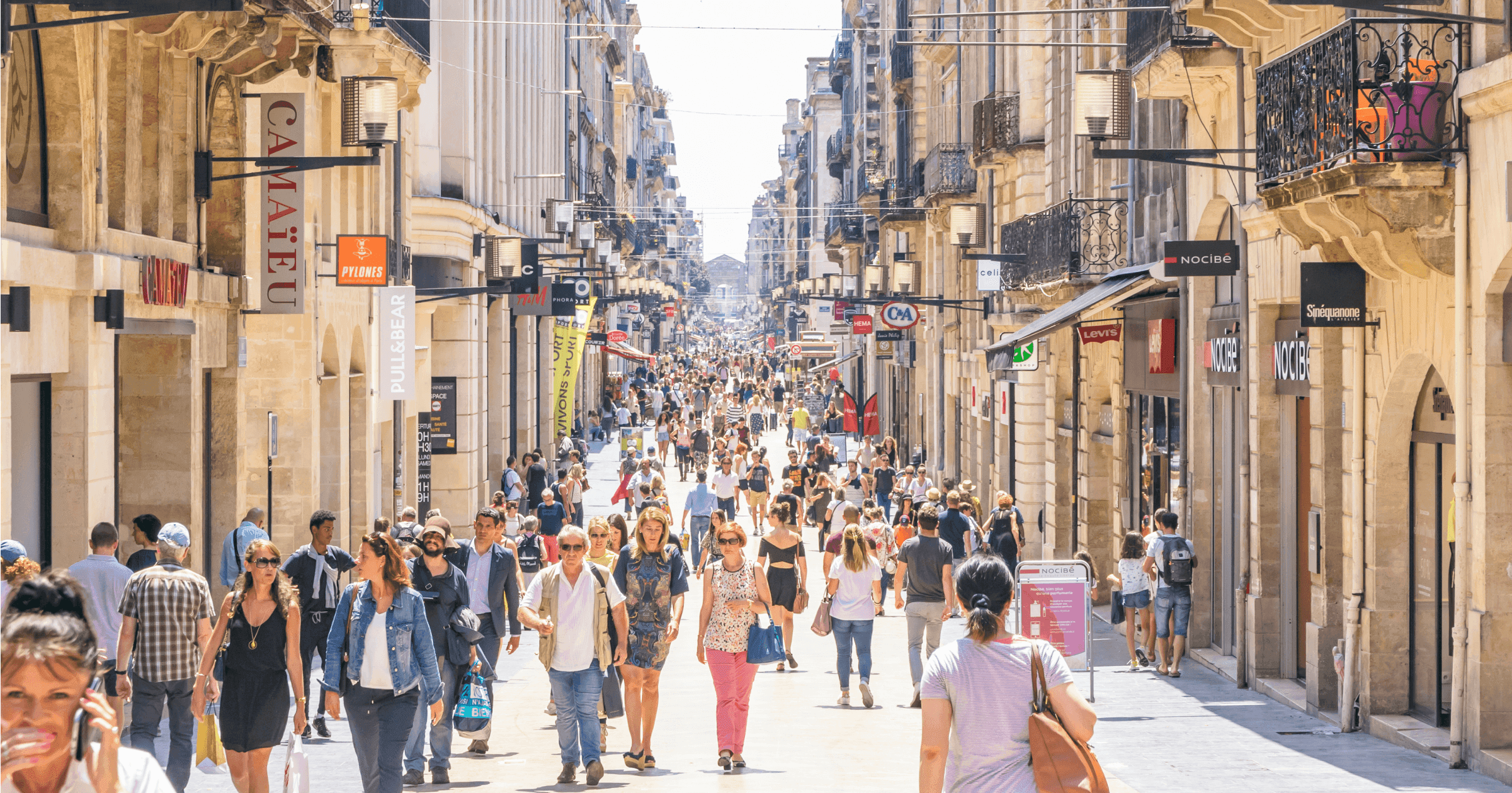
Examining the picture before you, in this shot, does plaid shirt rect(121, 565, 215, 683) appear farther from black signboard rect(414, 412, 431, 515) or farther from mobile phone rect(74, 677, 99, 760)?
black signboard rect(414, 412, 431, 515)

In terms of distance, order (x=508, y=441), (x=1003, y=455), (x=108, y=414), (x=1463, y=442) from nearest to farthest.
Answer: (x=1463, y=442) → (x=108, y=414) → (x=1003, y=455) → (x=508, y=441)

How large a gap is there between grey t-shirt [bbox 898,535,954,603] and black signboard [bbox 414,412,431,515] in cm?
1577

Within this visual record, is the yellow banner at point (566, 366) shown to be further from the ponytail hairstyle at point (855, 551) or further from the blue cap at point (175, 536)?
the blue cap at point (175, 536)

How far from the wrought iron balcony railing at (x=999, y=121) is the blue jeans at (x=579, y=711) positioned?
19509 mm

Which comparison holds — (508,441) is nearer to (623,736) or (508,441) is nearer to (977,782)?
(623,736)

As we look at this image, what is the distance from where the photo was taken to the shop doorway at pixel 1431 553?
12.6 meters

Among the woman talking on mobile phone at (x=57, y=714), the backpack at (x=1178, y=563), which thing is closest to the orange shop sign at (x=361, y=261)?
the backpack at (x=1178, y=563)

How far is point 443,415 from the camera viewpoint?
30.4 meters

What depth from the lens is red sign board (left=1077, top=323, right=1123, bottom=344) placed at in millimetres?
22016

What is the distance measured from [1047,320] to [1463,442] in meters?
9.75

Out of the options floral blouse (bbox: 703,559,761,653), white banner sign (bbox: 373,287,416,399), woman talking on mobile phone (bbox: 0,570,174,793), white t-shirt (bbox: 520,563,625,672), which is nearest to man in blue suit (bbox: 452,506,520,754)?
floral blouse (bbox: 703,559,761,653)

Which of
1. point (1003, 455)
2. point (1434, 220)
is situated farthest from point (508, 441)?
point (1434, 220)

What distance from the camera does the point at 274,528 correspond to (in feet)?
67.4

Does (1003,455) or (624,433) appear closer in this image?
(1003,455)
